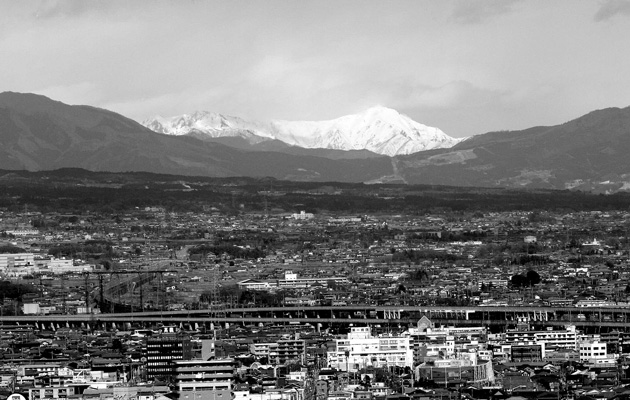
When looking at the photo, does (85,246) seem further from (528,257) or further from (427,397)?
(427,397)

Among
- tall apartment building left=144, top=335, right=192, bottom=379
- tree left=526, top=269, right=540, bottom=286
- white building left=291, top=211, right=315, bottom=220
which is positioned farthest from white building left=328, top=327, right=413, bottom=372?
white building left=291, top=211, right=315, bottom=220

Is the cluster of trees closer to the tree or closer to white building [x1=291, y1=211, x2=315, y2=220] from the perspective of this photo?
the tree

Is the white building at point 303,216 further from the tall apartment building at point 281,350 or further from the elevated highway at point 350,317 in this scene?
the tall apartment building at point 281,350

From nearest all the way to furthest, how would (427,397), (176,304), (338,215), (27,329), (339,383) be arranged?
1. (427,397)
2. (339,383)
3. (27,329)
4. (176,304)
5. (338,215)

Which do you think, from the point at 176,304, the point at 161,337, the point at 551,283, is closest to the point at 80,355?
the point at 161,337

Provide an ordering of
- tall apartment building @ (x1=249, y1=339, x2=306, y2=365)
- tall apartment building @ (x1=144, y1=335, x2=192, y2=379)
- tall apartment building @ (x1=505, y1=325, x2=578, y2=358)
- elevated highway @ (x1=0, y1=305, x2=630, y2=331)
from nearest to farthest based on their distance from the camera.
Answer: tall apartment building @ (x1=144, y1=335, x2=192, y2=379) → tall apartment building @ (x1=249, y1=339, x2=306, y2=365) → tall apartment building @ (x1=505, y1=325, x2=578, y2=358) → elevated highway @ (x1=0, y1=305, x2=630, y2=331)

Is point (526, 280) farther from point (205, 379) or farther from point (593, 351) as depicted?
point (205, 379)
